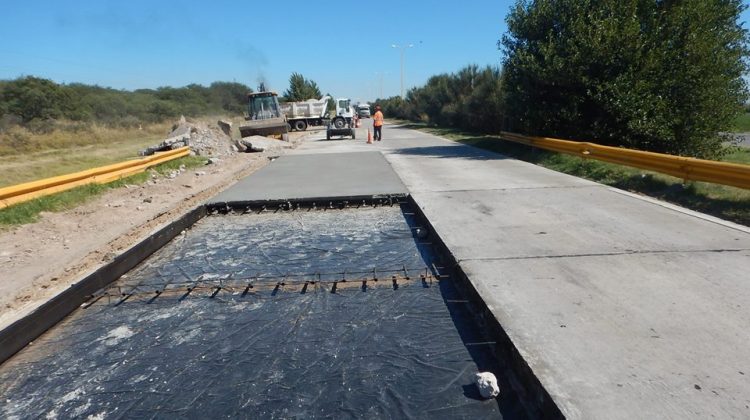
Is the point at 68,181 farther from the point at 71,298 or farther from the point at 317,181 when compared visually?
the point at 71,298

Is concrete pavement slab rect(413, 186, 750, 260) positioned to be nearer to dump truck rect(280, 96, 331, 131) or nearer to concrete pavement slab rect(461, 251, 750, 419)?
concrete pavement slab rect(461, 251, 750, 419)

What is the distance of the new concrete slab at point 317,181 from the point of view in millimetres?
10383

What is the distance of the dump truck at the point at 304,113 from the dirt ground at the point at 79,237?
30924 mm

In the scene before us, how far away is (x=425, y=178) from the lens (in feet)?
39.9

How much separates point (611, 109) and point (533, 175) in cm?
399

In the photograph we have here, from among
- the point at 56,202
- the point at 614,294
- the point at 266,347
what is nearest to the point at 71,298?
the point at 266,347

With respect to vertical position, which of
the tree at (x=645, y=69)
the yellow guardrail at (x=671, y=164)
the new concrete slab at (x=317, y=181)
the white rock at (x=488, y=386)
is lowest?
the white rock at (x=488, y=386)

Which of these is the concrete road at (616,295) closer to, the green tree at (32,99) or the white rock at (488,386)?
the white rock at (488,386)

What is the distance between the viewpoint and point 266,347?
14.2 feet

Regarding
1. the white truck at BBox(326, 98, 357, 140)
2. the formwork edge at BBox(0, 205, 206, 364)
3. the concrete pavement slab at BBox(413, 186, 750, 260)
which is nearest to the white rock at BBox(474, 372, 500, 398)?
the concrete pavement slab at BBox(413, 186, 750, 260)

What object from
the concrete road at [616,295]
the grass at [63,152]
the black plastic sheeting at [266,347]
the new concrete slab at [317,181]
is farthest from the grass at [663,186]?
the grass at [63,152]

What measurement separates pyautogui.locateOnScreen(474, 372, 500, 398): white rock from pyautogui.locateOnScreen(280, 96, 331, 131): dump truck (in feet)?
132

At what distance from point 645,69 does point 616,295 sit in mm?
11284

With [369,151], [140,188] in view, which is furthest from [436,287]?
[369,151]
